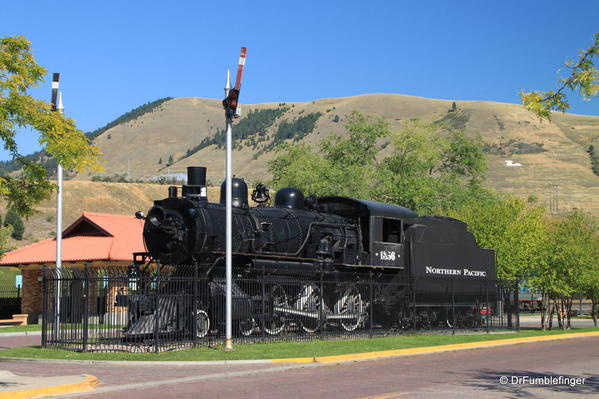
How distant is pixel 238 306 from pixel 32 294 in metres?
21.5

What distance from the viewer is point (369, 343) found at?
21578 mm

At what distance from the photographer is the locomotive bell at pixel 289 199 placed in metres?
25.4

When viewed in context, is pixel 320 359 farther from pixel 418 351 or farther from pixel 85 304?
pixel 85 304

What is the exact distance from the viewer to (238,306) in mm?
20656

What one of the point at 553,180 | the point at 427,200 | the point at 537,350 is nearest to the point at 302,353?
the point at 537,350

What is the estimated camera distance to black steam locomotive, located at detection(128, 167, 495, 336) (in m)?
21.0

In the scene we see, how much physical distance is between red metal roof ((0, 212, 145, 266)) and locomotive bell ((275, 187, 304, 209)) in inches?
462

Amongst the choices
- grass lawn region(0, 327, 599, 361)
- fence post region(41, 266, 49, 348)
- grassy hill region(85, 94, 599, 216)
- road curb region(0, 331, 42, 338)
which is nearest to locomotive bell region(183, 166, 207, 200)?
fence post region(41, 266, 49, 348)

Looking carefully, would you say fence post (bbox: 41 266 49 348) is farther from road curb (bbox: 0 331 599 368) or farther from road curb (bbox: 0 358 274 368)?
road curb (bbox: 0 358 274 368)

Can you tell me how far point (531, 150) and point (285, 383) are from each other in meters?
131

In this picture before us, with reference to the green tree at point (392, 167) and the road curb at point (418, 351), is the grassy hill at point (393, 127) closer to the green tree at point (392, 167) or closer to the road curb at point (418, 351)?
the green tree at point (392, 167)

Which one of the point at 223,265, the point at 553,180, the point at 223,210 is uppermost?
the point at 553,180

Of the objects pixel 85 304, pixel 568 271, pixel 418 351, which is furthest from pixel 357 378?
pixel 568 271

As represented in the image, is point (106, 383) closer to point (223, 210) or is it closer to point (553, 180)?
point (223, 210)
